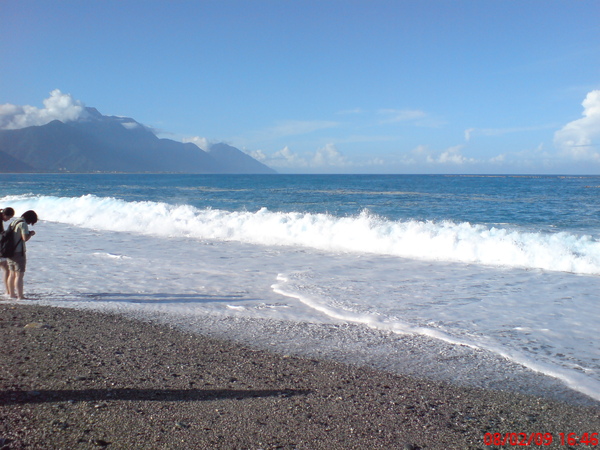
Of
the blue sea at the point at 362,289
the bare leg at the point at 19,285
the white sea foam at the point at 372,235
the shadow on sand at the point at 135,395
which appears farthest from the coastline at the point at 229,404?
the white sea foam at the point at 372,235

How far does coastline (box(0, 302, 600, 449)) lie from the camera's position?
3.43 meters

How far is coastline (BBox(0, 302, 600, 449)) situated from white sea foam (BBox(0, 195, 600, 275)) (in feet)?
29.0

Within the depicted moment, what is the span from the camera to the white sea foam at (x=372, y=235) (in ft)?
40.8

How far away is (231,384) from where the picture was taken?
172 inches

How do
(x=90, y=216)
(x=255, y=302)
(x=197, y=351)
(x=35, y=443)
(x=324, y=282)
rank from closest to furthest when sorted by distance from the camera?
(x=35, y=443), (x=197, y=351), (x=255, y=302), (x=324, y=282), (x=90, y=216)

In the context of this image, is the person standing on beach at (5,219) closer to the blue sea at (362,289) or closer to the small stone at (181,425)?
the blue sea at (362,289)

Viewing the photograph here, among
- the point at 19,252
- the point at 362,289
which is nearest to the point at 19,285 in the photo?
the point at 19,252

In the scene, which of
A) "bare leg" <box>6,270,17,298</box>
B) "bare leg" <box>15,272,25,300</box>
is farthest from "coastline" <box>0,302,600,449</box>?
"bare leg" <box>6,270,17,298</box>

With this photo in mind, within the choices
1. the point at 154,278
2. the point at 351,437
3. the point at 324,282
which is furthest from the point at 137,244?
the point at 351,437

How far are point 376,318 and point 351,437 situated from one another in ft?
11.9

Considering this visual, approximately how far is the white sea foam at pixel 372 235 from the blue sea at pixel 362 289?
0.05 m

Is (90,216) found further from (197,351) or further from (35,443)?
(35,443)

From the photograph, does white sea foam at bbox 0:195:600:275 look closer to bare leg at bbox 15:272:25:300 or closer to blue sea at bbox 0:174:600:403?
blue sea at bbox 0:174:600:403

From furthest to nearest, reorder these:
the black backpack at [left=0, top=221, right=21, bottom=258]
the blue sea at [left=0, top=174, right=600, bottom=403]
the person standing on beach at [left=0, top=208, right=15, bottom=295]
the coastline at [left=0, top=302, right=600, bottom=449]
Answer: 1. the person standing on beach at [left=0, top=208, right=15, bottom=295]
2. the black backpack at [left=0, top=221, right=21, bottom=258]
3. the blue sea at [left=0, top=174, right=600, bottom=403]
4. the coastline at [left=0, top=302, right=600, bottom=449]
